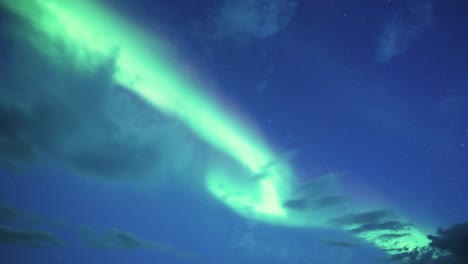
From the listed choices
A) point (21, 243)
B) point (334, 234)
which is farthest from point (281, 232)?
point (21, 243)

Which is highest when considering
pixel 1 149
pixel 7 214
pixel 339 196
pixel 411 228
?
pixel 1 149

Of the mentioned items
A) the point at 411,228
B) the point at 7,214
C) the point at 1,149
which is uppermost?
the point at 1,149

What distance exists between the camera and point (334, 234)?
2975cm

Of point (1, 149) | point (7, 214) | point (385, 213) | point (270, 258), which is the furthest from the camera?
point (270, 258)

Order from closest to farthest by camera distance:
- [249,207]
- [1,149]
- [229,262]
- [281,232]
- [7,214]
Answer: [1,149] < [249,207] < [7,214] < [281,232] < [229,262]

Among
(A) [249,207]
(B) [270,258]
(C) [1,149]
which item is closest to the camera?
(C) [1,149]

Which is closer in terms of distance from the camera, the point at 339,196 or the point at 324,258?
the point at 339,196

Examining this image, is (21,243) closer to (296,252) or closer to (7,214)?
(7,214)

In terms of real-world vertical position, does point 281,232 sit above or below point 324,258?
above

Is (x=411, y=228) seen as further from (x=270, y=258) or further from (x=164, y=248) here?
(x=164, y=248)

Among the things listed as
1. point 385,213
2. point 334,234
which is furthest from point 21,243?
point 385,213

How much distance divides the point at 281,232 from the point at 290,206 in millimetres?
9549

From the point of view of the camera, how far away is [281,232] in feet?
110

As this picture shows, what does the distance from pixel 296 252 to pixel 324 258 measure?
448 cm
